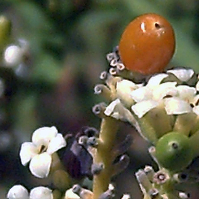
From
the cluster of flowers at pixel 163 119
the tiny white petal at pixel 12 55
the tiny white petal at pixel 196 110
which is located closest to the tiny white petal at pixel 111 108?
the cluster of flowers at pixel 163 119

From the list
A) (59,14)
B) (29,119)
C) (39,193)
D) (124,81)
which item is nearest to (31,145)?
(39,193)

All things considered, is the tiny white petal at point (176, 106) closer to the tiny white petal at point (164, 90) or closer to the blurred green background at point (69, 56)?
the tiny white petal at point (164, 90)

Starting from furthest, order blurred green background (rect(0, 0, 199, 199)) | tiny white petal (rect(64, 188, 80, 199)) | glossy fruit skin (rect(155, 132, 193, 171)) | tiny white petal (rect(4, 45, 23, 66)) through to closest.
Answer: blurred green background (rect(0, 0, 199, 199)) < tiny white petal (rect(4, 45, 23, 66)) < tiny white petal (rect(64, 188, 80, 199)) < glossy fruit skin (rect(155, 132, 193, 171))

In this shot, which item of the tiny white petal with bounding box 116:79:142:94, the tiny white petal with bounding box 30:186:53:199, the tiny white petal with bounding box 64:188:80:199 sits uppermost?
the tiny white petal with bounding box 116:79:142:94

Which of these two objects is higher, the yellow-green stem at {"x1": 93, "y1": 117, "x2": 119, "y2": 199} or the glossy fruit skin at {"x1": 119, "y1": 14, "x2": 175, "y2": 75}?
the glossy fruit skin at {"x1": 119, "y1": 14, "x2": 175, "y2": 75}

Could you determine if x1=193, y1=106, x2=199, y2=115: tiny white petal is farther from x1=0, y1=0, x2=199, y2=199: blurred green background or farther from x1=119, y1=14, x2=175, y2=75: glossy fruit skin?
x1=0, y1=0, x2=199, y2=199: blurred green background

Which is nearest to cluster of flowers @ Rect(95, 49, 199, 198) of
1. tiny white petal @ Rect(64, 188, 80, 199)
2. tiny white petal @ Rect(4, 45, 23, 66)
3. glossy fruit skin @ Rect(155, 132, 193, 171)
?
glossy fruit skin @ Rect(155, 132, 193, 171)
